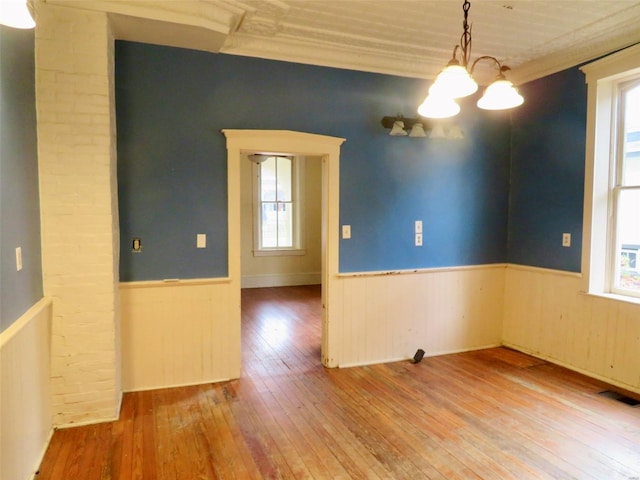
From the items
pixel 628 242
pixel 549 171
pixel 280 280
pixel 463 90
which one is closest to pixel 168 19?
pixel 463 90

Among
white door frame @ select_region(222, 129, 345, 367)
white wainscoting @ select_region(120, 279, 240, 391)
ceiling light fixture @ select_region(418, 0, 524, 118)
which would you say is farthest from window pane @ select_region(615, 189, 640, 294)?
white wainscoting @ select_region(120, 279, 240, 391)

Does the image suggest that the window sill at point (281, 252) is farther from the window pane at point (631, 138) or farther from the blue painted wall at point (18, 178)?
the window pane at point (631, 138)

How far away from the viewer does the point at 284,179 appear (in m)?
7.95

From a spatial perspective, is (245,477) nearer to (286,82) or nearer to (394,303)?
(394,303)

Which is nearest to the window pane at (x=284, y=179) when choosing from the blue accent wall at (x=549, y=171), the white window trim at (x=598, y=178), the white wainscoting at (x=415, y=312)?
the white wainscoting at (x=415, y=312)

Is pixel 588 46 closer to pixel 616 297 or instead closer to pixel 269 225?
pixel 616 297

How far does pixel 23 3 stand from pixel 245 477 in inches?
90.7

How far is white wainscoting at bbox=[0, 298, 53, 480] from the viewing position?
5.99ft

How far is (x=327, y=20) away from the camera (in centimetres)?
306

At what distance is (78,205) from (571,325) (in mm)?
4108

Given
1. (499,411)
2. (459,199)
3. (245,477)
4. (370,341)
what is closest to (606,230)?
(459,199)

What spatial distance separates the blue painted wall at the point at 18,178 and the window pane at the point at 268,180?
533 cm

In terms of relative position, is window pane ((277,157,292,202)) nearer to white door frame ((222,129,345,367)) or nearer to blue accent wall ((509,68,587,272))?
white door frame ((222,129,345,367))

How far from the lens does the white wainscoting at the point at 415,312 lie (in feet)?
12.6
